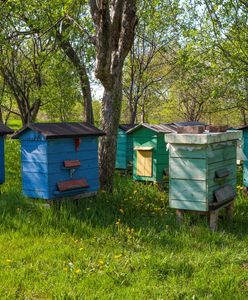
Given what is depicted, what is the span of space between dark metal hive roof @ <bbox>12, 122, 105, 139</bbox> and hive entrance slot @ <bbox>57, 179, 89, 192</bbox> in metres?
0.68

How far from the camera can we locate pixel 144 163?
9203 mm

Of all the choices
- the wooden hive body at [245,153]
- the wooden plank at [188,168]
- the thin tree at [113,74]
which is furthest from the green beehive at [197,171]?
the wooden hive body at [245,153]

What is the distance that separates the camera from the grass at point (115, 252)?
393 centimetres

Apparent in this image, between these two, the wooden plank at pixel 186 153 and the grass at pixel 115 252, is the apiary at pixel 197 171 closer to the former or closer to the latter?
the wooden plank at pixel 186 153

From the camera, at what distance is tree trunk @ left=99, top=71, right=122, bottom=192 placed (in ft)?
24.5

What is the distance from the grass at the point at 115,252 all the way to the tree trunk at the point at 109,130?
0.55m

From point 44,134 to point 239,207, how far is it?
339cm

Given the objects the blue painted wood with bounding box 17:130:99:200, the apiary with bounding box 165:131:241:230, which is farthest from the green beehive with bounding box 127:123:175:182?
the apiary with bounding box 165:131:241:230

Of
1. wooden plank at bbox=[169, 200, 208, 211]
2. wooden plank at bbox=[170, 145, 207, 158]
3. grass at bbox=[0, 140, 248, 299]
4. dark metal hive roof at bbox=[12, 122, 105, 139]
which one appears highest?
dark metal hive roof at bbox=[12, 122, 105, 139]

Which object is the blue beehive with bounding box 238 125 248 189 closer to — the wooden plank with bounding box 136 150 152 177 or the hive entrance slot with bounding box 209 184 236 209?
the wooden plank with bounding box 136 150 152 177

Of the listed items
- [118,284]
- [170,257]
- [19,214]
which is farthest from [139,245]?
[19,214]

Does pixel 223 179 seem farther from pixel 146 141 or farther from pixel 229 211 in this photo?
pixel 146 141

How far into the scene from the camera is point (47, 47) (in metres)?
16.1

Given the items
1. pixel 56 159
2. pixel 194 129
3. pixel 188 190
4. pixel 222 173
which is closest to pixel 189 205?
pixel 188 190
